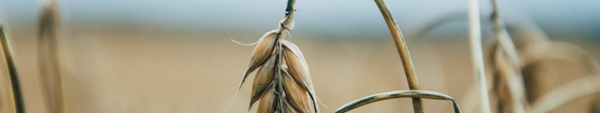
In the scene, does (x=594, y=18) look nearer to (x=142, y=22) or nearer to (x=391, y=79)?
(x=391, y=79)

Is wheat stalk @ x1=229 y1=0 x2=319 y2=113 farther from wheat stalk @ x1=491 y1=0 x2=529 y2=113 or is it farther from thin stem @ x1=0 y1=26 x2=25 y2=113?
wheat stalk @ x1=491 y1=0 x2=529 y2=113

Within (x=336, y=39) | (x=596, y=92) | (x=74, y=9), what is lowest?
(x=596, y=92)

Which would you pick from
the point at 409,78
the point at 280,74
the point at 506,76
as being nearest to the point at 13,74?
the point at 280,74

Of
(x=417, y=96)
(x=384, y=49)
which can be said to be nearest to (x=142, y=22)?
(x=384, y=49)

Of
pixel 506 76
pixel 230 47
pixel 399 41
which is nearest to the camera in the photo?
pixel 399 41

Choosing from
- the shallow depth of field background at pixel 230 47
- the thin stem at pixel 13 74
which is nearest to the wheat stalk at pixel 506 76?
the shallow depth of field background at pixel 230 47

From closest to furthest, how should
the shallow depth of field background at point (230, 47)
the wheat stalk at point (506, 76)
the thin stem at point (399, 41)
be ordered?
the thin stem at point (399, 41) < the wheat stalk at point (506, 76) < the shallow depth of field background at point (230, 47)

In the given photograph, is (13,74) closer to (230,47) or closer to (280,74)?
(280,74)

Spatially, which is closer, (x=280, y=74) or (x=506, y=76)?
(x=280, y=74)

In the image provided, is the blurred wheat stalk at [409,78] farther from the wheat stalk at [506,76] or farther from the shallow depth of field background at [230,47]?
the shallow depth of field background at [230,47]
